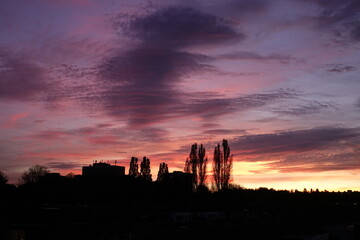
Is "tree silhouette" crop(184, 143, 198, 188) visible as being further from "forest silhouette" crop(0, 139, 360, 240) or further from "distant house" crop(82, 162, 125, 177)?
"distant house" crop(82, 162, 125, 177)

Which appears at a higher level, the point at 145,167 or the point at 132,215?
the point at 145,167

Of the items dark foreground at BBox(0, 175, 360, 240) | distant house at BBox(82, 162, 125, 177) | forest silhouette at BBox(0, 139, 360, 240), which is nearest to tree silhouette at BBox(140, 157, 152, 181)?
forest silhouette at BBox(0, 139, 360, 240)

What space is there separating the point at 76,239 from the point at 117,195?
40035mm

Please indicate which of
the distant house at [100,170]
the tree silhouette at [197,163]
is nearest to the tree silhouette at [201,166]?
the tree silhouette at [197,163]

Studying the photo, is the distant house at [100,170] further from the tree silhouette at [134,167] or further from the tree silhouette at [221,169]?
the tree silhouette at [221,169]

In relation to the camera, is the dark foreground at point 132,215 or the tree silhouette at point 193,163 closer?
the dark foreground at point 132,215

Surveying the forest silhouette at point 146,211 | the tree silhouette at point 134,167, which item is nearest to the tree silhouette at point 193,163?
the forest silhouette at point 146,211

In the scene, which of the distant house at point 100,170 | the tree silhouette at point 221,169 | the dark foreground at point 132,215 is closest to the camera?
the dark foreground at point 132,215

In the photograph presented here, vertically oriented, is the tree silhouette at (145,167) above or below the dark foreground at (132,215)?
above

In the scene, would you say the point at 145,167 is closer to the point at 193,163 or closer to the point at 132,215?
the point at 193,163

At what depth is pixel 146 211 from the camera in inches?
1978

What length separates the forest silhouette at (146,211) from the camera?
33938 millimetres

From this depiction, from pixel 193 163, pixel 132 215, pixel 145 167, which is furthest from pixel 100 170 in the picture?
pixel 132 215

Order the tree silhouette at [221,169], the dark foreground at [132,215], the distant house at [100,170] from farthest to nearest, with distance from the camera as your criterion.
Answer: the distant house at [100,170]
the tree silhouette at [221,169]
the dark foreground at [132,215]
